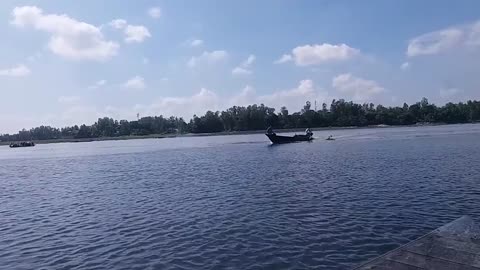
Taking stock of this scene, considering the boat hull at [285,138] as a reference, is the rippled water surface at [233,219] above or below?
below

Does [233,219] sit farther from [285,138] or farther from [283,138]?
[285,138]

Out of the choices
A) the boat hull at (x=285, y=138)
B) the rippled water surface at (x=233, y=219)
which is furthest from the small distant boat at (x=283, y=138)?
the rippled water surface at (x=233, y=219)

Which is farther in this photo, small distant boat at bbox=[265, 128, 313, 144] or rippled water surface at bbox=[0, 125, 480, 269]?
small distant boat at bbox=[265, 128, 313, 144]

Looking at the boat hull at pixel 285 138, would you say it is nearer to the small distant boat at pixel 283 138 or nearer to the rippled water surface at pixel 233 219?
the small distant boat at pixel 283 138

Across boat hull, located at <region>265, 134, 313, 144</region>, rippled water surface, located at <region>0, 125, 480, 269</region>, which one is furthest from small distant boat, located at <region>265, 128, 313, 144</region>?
rippled water surface, located at <region>0, 125, 480, 269</region>

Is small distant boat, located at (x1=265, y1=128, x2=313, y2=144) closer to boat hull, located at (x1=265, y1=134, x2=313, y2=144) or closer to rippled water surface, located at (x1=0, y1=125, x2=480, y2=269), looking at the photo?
boat hull, located at (x1=265, y1=134, x2=313, y2=144)

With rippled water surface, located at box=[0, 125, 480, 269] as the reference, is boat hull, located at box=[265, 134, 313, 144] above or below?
above

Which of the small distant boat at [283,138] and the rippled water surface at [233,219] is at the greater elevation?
the small distant boat at [283,138]

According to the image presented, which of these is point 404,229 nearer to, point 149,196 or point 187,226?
point 187,226

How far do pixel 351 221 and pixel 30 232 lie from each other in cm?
1597

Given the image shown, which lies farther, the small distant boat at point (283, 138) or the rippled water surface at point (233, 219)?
the small distant boat at point (283, 138)

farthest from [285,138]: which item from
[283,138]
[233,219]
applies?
[233,219]

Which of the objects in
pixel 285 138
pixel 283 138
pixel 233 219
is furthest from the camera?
pixel 285 138

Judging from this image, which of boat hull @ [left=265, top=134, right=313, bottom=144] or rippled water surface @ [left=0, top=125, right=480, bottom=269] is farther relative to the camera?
boat hull @ [left=265, top=134, right=313, bottom=144]
